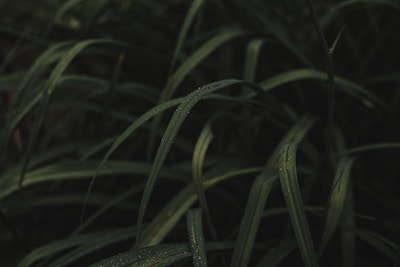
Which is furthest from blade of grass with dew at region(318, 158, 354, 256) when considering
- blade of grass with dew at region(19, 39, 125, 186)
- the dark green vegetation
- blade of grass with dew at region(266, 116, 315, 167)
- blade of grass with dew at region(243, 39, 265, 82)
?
blade of grass with dew at region(19, 39, 125, 186)

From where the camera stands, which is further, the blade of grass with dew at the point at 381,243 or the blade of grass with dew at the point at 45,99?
the blade of grass with dew at the point at 45,99

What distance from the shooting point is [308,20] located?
153 cm

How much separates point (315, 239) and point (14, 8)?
1.04 m

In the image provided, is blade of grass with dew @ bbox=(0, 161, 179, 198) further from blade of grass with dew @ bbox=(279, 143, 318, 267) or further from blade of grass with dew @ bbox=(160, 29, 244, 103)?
blade of grass with dew @ bbox=(279, 143, 318, 267)

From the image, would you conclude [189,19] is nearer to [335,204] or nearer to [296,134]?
[296,134]

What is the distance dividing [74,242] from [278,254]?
1.08ft

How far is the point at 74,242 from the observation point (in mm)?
1054

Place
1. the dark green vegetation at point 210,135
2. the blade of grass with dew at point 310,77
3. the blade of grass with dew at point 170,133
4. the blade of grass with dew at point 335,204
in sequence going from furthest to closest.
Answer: the blade of grass with dew at point 310,77 → the dark green vegetation at point 210,135 → the blade of grass with dew at point 335,204 → the blade of grass with dew at point 170,133

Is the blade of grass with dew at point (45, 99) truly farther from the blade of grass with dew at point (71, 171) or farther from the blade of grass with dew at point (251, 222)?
the blade of grass with dew at point (251, 222)

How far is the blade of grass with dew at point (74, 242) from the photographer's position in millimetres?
1017

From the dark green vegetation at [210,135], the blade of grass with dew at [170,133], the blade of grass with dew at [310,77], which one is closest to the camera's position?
the blade of grass with dew at [170,133]

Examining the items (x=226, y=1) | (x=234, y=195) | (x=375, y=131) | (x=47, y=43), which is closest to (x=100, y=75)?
(x=47, y=43)

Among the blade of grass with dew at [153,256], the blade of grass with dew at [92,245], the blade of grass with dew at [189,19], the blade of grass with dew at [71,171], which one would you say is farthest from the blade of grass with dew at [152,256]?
the blade of grass with dew at [189,19]

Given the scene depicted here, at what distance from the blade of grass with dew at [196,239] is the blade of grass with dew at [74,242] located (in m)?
0.13
